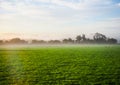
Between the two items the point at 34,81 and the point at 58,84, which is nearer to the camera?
the point at 58,84

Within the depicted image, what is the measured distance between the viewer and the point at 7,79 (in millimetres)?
17422

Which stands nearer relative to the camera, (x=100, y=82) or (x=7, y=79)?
(x=100, y=82)

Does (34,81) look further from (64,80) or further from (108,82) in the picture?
(108,82)

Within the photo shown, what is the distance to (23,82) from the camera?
53.5 feet

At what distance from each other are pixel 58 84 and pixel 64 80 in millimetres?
1491

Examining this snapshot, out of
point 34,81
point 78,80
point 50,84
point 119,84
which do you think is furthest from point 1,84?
point 119,84

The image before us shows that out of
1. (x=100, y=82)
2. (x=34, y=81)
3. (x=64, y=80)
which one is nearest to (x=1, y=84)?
(x=34, y=81)

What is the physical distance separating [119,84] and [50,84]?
221 inches

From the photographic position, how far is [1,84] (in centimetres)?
1551

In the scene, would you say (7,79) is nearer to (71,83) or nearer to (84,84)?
(71,83)

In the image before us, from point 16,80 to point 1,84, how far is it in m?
1.75

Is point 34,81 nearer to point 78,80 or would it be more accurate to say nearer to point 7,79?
point 7,79

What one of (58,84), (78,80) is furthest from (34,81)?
(78,80)

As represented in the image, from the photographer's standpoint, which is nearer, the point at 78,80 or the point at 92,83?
the point at 92,83
